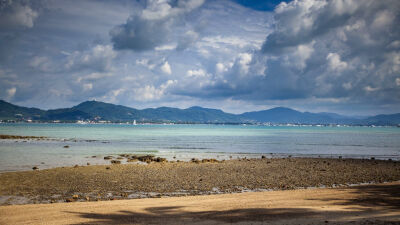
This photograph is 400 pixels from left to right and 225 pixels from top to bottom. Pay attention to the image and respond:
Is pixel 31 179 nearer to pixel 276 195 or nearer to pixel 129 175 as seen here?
pixel 129 175

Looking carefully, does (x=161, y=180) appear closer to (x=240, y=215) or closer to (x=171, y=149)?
(x=240, y=215)

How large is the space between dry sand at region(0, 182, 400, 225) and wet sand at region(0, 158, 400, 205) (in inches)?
130

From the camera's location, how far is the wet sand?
18.7 m

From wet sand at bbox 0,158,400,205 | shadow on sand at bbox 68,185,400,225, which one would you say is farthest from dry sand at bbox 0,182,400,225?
wet sand at bbox 0,158,400,205

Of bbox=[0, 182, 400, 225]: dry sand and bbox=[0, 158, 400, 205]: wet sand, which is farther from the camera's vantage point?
bbox=[0, 158, 400, 205]: wet sand

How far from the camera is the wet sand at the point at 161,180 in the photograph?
18734 millimetres

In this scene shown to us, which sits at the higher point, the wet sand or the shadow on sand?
the shadow on sand

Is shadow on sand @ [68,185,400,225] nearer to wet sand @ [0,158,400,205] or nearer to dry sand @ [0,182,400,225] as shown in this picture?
dry sand @ [0,182,400,225]

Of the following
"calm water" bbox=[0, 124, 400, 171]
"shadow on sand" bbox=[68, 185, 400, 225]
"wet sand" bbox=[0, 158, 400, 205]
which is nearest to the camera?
"shadow on sand" bbox=[68, 185, 400, 225]

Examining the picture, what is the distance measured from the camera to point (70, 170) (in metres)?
27.2

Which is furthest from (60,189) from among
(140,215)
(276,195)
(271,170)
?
(271,170)

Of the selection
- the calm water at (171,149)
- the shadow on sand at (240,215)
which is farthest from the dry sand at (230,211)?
the calm water at (171,149)

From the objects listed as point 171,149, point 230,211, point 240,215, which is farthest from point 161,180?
point 171,149

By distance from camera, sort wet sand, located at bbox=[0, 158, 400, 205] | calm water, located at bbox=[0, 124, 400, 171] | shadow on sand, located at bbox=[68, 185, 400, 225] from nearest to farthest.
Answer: shadow on sand, located at bbox=[68, 185, 400, 225] → wet sand, located at bbox=[0, 158, 400, 205] → calm water, located at bbox=[0, 124, 400, 171]
